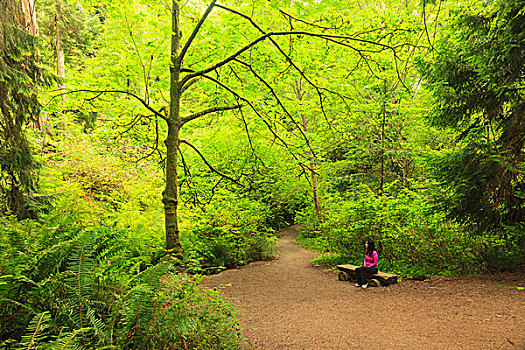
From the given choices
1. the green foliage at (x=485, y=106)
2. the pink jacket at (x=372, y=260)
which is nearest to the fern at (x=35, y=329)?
the green foliage at (x=485, y=106)

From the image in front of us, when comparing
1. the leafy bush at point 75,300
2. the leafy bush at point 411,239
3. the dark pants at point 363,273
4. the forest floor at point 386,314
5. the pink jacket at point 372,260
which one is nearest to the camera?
the leafy bush at point 75,300

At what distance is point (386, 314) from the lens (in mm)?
4859

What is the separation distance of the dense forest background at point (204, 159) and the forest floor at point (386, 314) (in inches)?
34.6

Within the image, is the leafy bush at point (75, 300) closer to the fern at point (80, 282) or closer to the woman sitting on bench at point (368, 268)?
the fern at point (80, 282)

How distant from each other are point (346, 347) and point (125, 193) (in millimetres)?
9683

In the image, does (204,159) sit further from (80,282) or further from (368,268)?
(80,282)

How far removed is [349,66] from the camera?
6.20 m

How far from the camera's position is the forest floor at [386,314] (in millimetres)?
3752

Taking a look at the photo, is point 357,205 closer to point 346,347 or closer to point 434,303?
point 434,303

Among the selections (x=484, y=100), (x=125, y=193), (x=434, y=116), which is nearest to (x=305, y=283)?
(x=434, y=116)

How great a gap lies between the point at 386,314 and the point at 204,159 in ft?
15.5

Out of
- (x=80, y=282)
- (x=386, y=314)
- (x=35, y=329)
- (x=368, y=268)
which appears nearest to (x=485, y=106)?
(x=368, y=268)

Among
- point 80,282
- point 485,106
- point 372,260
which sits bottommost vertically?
point 372,260

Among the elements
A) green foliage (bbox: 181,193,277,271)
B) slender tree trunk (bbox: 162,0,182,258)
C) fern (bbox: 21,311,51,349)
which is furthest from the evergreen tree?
green foliage (bbox: 181,193,277,271)
